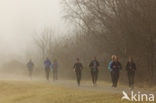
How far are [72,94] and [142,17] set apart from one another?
1265 centimetres

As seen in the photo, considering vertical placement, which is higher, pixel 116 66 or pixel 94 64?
pixel 94 64

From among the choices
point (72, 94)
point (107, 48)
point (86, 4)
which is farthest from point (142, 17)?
point (72, 94)

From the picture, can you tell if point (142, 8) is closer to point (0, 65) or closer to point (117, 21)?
point (117, 21)

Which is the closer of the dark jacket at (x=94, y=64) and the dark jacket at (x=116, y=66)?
the dark jacket at (x=116, y=66)

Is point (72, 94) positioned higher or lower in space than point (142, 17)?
lower

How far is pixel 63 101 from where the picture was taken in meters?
18.5

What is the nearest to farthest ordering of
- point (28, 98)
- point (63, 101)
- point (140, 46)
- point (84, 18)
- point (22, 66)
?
point (63, 101)
point (28, 98)
point (140, 46)
point (84, 18)
point (22, 66)

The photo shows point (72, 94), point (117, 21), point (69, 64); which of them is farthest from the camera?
point (69, 64)

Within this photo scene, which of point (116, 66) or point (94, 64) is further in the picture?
point (94, 64)

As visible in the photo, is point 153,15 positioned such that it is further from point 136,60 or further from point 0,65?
point 0,65

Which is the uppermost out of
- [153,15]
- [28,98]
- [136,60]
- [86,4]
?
[86,4]

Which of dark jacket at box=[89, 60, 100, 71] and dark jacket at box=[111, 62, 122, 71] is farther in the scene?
dark jacket at box=[89, 60, 100, 71]

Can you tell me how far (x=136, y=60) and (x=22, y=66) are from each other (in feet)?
164

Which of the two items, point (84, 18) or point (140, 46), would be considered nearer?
point (140, 46)
